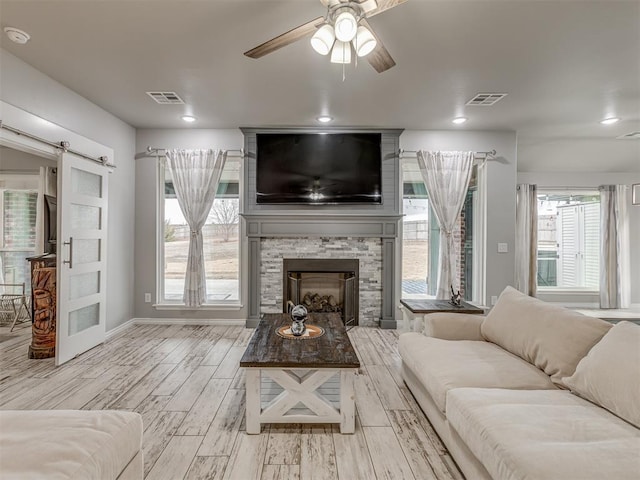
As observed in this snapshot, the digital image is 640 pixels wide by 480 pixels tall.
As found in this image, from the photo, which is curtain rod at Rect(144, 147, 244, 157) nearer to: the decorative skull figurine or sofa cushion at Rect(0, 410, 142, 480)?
the decorative skull figurine

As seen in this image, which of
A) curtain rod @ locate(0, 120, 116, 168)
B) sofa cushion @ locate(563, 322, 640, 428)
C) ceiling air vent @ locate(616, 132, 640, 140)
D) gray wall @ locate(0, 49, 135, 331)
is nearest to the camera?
sofa cushion @ locate(563, 322, 640, 428)

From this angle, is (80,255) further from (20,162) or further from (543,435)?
(543,435)

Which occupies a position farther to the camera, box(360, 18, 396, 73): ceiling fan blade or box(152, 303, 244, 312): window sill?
box(152, 303, 244, 312): window sill

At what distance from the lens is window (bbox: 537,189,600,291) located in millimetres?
5941

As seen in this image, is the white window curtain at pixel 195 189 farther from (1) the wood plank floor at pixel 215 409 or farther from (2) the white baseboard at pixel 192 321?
(1) the wood plank floor at pixel 215 409

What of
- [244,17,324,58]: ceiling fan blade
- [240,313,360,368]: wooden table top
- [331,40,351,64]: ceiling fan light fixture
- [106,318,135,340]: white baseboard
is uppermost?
[244,17,324,58]: ceiling fan blade

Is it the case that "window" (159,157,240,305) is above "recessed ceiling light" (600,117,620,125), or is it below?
below

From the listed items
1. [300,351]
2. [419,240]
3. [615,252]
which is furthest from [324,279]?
[615,252]

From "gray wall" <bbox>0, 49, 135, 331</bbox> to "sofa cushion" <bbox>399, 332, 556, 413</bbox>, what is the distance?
3.68 m

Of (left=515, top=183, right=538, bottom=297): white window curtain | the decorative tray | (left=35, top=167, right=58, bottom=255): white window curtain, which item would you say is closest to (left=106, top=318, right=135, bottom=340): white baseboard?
(left=35, top=167, right=58, bottom=255): white window curtain

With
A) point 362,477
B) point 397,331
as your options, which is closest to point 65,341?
point 362,477

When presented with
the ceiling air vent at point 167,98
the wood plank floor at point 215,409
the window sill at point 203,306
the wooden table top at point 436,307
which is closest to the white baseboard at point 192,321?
the window sill at point 203,306

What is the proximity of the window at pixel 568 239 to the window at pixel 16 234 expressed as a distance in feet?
27.3

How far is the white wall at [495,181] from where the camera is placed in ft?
15.4
